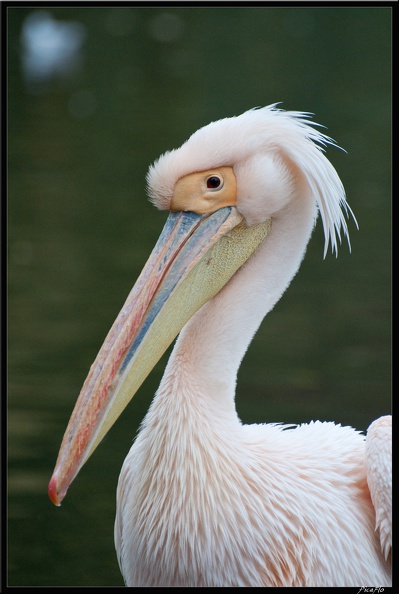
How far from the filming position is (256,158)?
3.12m

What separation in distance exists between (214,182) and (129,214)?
23.2 feet

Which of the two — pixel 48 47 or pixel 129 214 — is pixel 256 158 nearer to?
pixel 129 214

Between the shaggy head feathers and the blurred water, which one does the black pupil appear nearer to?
the shaggy head feathers

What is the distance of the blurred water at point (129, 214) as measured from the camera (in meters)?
5.58

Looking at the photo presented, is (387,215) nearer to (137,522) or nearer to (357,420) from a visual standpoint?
(357,420)

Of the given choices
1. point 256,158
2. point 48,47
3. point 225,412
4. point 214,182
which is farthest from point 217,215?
point 48,47

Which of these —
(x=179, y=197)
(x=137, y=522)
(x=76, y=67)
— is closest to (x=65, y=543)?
(x=137, y=522)

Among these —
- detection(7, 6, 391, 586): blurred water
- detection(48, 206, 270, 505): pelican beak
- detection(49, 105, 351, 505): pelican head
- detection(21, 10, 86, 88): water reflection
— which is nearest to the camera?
detection(48, 206, 270, 505): pelican beak

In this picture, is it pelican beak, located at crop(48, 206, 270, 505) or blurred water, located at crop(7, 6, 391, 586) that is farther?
blurred water, located at crop(7, 6, 391, 586)

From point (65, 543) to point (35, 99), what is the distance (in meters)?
9.19

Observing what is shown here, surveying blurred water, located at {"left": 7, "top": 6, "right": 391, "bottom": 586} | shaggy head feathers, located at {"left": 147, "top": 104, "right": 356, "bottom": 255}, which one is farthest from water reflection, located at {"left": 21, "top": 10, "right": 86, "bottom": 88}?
shaggy head feathers, located at {"left": 147, "top": 104, "right": 356, "bottom": 255}

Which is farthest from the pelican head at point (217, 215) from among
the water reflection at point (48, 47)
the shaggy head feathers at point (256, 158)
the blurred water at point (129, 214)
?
the water reflection at point (48, 47)

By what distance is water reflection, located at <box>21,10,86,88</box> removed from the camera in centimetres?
893

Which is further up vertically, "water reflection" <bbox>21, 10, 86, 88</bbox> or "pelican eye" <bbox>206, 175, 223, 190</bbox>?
"water reflection" <bbox>21, 10, 86, 88</bbox>
